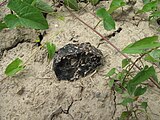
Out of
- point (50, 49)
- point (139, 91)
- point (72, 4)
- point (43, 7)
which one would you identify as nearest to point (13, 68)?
point (50, 49)

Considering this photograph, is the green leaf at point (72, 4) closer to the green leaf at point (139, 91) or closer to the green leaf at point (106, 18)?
the green leaf at point (106, 18)

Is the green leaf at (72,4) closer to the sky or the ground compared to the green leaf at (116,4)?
closer to the ground

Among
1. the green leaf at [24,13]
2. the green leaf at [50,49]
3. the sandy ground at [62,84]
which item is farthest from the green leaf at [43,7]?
the green leaf at [24,13]

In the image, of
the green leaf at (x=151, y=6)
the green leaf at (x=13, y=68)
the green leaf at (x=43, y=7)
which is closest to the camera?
the green leaf at (x=13, y=68)

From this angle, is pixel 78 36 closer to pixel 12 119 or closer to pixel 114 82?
pixel 114 82

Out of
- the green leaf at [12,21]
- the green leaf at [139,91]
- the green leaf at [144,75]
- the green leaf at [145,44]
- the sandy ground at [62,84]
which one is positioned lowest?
the sandy ground at [62,84]

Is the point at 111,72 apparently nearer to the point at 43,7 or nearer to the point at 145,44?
the point at 145,44

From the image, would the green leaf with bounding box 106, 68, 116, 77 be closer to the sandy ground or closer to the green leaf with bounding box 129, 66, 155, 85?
the sandy ground
